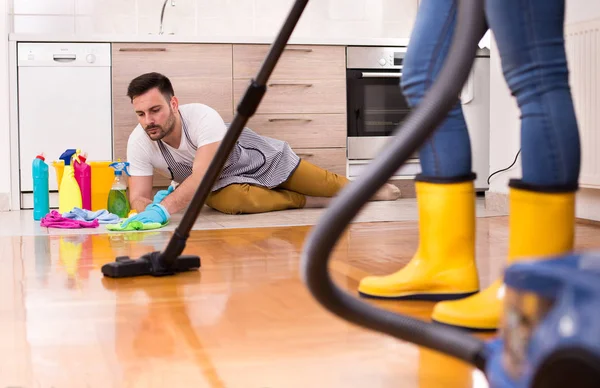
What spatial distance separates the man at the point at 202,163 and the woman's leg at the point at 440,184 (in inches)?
87.4

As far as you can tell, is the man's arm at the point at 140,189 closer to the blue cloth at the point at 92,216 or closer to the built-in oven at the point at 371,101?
the blue cloth at the point at 92,216

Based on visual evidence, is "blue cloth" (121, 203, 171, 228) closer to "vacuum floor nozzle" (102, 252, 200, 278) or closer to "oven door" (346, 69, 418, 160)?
"vacuum floor nozzle" (102, 252, 200, 278)

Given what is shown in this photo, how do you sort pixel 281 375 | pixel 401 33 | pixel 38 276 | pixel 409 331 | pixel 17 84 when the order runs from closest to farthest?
pixel 409 331, pixel 281 375, pixel 38 276, pixel 17 84, pixel 401 33

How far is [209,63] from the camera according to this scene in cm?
461

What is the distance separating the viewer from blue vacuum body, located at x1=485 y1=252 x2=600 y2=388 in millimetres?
373

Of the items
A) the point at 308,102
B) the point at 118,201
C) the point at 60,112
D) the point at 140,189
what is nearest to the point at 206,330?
the point at 118,201

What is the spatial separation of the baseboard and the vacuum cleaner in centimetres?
278

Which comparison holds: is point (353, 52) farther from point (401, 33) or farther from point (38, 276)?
point (38, 276)

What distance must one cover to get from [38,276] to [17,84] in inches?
110

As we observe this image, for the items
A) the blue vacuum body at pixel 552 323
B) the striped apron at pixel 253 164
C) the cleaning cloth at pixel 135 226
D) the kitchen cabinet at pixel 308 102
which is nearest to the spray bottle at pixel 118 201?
the striped apron at pixel 253 164

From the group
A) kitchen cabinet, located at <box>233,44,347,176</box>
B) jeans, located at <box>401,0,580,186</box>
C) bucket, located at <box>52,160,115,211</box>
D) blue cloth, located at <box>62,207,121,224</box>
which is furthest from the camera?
kitchen cabinet, located at <box>233,44,347,176</box>

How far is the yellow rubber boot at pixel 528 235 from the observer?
1109 millimetres

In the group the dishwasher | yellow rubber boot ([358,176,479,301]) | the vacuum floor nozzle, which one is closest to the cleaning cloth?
the vacuum floor nozzle

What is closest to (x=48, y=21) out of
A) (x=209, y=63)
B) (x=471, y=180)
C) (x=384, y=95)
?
(x=209, y=63)
